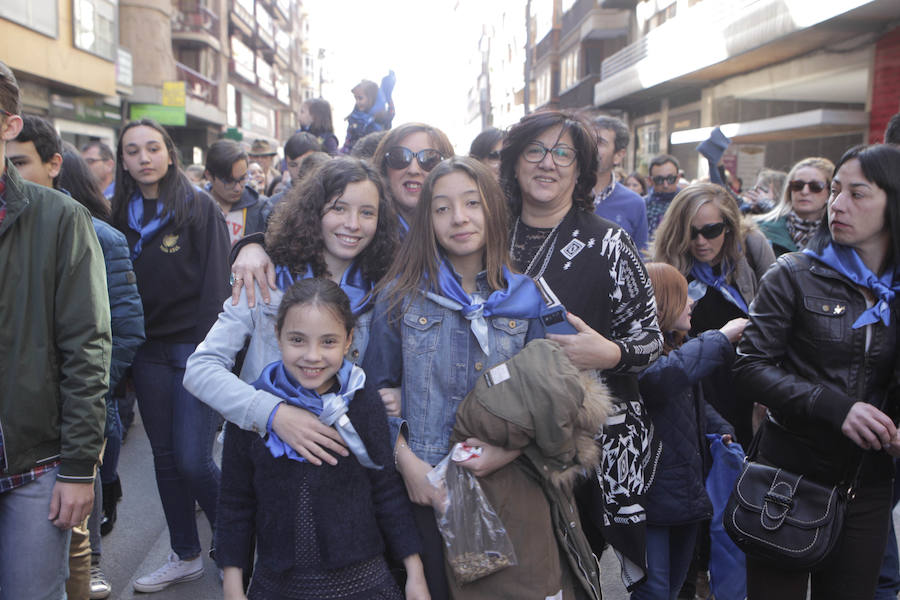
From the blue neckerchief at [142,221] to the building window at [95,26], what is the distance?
18.3 metres

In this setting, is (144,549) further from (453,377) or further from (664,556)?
(664,556)

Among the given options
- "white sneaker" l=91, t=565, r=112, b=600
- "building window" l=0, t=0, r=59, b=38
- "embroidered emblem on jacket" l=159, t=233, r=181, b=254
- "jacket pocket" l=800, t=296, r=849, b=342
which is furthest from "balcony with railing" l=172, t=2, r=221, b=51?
"jacket pocket" l=800, t=296, r=849, b=342

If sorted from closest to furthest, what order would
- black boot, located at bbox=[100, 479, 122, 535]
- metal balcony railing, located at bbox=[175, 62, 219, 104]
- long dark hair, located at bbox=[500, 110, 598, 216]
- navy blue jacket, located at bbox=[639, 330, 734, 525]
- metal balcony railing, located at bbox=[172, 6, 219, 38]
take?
long dark hair, located at bbox=[500, 110, 598, 216]
navy blue jacket, located at bbox=[639, 330, 734, 525]
black boot, located at bbox=[100, 479, 122, 535]
metal balcony railing, located at bbox=[175, 62, 219, 104]
metal balcony railing, located at bbox=[172, 6, 219, 38]

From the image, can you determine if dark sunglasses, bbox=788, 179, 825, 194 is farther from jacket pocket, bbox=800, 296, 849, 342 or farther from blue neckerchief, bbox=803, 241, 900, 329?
jacket pocket, bbox=800, 296, 849, 342

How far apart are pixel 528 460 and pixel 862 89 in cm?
1521


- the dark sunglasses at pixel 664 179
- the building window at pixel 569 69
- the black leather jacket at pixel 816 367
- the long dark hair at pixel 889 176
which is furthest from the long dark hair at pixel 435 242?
the building window at pixel 569 69

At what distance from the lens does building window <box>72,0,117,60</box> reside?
1908 cm

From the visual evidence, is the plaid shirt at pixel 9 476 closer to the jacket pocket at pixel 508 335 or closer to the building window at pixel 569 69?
Answer: the jacket pocket at pixel 508 335

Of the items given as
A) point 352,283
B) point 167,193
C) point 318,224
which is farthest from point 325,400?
point 167,193

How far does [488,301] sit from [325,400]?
0.62m

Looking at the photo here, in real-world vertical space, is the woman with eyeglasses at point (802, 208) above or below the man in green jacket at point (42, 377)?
above

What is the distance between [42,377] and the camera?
2.30 m

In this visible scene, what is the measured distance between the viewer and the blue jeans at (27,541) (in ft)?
7.47

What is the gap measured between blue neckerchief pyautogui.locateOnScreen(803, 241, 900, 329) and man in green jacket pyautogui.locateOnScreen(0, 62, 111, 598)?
2.64 meters
